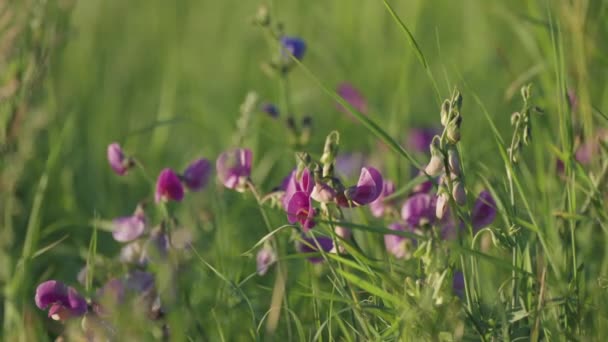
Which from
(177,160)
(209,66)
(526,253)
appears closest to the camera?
(526,253)

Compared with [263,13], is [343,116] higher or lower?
lower

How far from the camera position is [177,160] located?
144 inches

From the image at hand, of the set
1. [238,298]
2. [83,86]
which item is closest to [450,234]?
[238,298]

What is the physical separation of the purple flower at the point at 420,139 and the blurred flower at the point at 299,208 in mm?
1607

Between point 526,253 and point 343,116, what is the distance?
200 cm

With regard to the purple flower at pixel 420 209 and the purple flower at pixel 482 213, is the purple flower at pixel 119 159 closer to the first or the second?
the purple flower at pixel 420 209

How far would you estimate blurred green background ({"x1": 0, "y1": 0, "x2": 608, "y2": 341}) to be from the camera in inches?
90.4

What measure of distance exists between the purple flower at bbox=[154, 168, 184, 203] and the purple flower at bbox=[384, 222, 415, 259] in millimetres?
489

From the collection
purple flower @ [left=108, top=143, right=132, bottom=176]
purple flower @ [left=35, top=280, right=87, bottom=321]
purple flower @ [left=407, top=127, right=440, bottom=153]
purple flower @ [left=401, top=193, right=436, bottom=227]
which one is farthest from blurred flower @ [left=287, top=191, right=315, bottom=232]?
purple flower @ [left=407, top=127, right=440, bottom=153]

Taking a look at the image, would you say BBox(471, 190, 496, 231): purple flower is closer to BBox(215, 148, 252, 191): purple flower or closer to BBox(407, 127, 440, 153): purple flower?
BBox(215, 148, 252, 191): purple flower

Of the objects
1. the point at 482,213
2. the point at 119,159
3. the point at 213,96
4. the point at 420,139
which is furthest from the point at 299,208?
the point at 213,96

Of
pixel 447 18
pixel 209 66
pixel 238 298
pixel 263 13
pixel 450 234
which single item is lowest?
pixel 209 66

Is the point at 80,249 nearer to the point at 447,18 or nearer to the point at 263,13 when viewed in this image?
the point at 263,13

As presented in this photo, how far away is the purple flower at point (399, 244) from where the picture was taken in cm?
210
